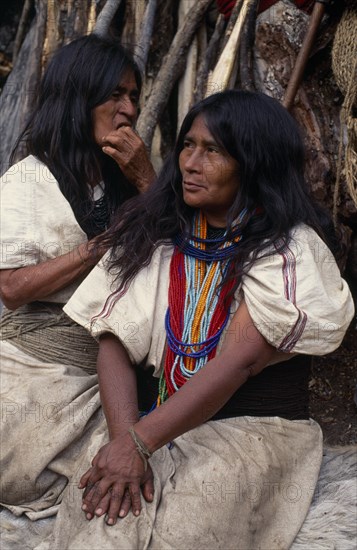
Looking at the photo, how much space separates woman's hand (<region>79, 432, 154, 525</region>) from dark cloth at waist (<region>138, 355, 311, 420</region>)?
0.37 meters

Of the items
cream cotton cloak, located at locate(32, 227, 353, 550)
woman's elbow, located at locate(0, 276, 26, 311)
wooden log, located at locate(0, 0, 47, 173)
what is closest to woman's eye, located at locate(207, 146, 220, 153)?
cream cotton cloak, located at locate(32, 227, 353, 550)

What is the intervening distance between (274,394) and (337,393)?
50.2 inches

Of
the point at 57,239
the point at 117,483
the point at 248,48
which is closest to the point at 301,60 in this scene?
the point at 248,48

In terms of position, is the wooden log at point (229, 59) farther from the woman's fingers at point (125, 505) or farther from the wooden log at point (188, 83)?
the woman's fingers at point (125, 505)

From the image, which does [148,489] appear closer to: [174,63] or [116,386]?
[116,386]

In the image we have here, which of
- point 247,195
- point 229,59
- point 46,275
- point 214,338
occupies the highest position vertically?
point 229,59

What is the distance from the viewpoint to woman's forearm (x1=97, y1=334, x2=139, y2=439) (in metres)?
2.52

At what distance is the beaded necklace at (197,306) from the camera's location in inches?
103

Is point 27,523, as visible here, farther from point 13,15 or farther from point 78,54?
point 13,15

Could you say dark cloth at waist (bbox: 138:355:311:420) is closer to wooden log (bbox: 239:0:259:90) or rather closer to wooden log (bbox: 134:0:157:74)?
wooden log (bbox: 239:0:259:90)

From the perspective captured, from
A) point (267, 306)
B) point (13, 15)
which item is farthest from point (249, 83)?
point (13, 15)

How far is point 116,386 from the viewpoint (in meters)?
2.60

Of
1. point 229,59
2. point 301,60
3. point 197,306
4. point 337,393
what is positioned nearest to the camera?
point 197,306

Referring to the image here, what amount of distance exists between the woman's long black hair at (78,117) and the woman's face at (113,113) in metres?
0.02
